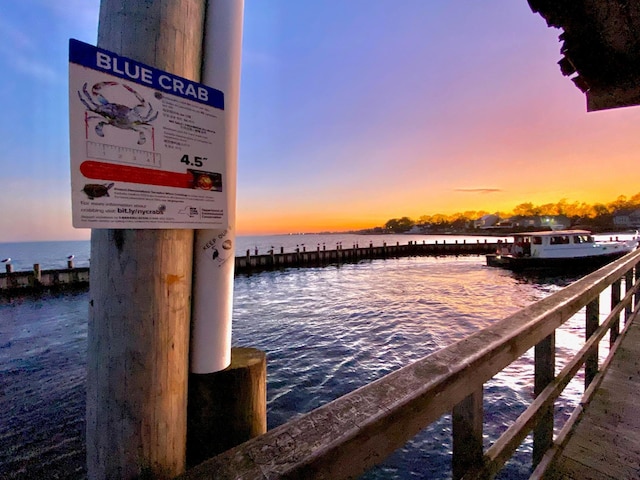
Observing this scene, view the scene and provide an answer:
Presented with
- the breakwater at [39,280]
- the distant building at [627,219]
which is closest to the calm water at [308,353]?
the breakwater at [39,280]

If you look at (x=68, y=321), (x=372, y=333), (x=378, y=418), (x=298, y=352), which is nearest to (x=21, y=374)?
(x=68, y=321)

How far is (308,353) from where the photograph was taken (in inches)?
384

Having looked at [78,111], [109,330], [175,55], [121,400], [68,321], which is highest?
[175,55]

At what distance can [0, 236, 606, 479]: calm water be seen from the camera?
18.1ft

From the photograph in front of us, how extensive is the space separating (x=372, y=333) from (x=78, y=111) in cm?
1166

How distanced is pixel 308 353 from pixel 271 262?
26.9m

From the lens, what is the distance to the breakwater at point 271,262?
22375 millimetres

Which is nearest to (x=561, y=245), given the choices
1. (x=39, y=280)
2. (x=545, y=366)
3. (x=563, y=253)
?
(x=563, y=253)

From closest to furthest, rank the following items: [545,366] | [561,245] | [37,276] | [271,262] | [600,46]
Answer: [545,366] < [600,46] < [37,276] < [561,245] < [271,262]

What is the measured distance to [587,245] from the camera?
2738 cm

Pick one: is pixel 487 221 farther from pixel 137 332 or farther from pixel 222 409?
pixel 137 332

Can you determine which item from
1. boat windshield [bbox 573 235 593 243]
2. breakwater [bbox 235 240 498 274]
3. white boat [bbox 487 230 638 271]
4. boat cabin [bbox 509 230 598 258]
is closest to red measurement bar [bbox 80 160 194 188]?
breakwater [bbox 235 240 498 274]

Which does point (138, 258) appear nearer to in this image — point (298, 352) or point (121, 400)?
point (121, 400)

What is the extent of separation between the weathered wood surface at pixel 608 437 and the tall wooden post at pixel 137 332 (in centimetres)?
220
